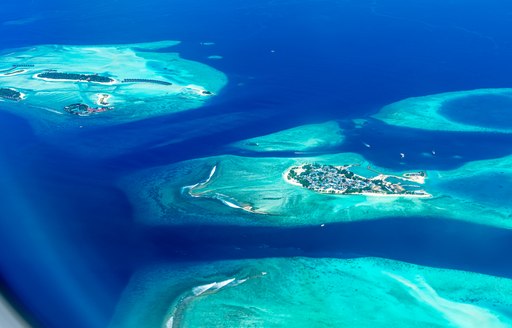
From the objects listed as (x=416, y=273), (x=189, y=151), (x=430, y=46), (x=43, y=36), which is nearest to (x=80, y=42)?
(x=43, y=36)

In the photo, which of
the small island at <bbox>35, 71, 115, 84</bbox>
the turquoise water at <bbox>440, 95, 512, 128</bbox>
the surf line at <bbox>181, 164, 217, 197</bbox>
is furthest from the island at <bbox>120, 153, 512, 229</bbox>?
the small island at <bbox>35, 71, 115, 84</bbox>

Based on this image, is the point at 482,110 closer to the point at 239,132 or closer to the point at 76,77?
the point at 239,132

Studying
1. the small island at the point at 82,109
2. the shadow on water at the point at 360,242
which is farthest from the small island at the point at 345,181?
the small island at the point at 82,109

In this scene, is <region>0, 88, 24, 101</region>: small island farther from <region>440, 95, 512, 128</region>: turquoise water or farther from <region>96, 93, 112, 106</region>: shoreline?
<region>440, 95, 512, 128</region>: turquoise water

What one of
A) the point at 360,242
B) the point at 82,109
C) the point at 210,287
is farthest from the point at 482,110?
the point at 82,109

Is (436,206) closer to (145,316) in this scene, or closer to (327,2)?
(145,316)

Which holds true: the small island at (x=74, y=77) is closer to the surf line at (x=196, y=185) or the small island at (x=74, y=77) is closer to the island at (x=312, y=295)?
the surf line at (x=196, y=185)
